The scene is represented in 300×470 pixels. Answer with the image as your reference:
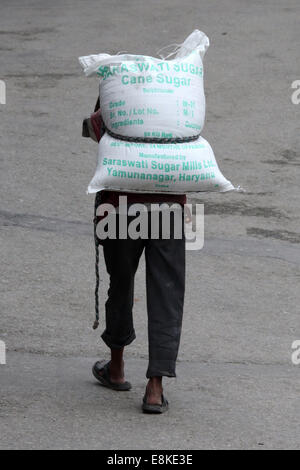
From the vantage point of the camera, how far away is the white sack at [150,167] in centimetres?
430

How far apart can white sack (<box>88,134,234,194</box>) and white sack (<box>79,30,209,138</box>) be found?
0.06 meters

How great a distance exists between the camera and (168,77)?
4328mm

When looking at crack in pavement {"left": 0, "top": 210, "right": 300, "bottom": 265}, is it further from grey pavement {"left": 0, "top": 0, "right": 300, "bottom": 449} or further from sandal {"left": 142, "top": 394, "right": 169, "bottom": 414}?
sandal {"left": 142, "top": 394, "right": 169, "bottom": 414}

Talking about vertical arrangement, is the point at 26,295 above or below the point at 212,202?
below

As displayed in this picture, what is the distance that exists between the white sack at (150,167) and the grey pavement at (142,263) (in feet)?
3.55

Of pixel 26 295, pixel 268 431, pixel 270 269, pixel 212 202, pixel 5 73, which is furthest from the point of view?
pixel 5 73

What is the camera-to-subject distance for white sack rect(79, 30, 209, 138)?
4305 mm

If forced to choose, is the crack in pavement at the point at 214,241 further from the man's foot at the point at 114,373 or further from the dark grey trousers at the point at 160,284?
the dark grey trousers at the point at 160,284

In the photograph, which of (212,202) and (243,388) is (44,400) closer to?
(243,388)

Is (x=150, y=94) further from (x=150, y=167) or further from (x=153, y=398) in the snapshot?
(x=153, y=398)

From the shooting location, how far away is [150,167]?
4.30 m

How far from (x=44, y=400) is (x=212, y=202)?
406 centimetres

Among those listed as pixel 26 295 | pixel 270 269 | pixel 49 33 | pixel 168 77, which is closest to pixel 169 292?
pixel 168 77
